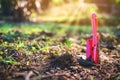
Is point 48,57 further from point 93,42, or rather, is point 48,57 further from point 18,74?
point 18,74

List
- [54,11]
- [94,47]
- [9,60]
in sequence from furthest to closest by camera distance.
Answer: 1. [54,11]
2. [94,47]
3. [9,60]

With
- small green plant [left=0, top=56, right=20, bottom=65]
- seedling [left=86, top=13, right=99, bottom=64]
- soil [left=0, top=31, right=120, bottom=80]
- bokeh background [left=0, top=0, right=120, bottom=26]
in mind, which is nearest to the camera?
soil [left=0, top=31, right=120, bottom=80]

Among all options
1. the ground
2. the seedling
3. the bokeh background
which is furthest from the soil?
the bokeh background

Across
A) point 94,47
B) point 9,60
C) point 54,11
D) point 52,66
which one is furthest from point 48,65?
point 54,11

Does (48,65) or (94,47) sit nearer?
(48,65)

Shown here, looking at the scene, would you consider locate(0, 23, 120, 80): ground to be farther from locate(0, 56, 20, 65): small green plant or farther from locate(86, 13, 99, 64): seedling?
locate(86, 13, 99, 64): seedling

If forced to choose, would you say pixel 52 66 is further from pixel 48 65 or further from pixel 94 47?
pixel 94 47

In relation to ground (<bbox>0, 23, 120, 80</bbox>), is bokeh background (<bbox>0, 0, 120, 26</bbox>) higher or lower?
higher

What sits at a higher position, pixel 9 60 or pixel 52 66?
pixel 9 60

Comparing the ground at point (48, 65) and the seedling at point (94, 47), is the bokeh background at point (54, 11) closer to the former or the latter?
the ground at point (48, 65)

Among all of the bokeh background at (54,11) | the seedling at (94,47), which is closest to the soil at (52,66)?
the seedling at (94,47)

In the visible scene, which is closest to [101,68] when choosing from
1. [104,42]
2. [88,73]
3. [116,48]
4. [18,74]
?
[88,73]
